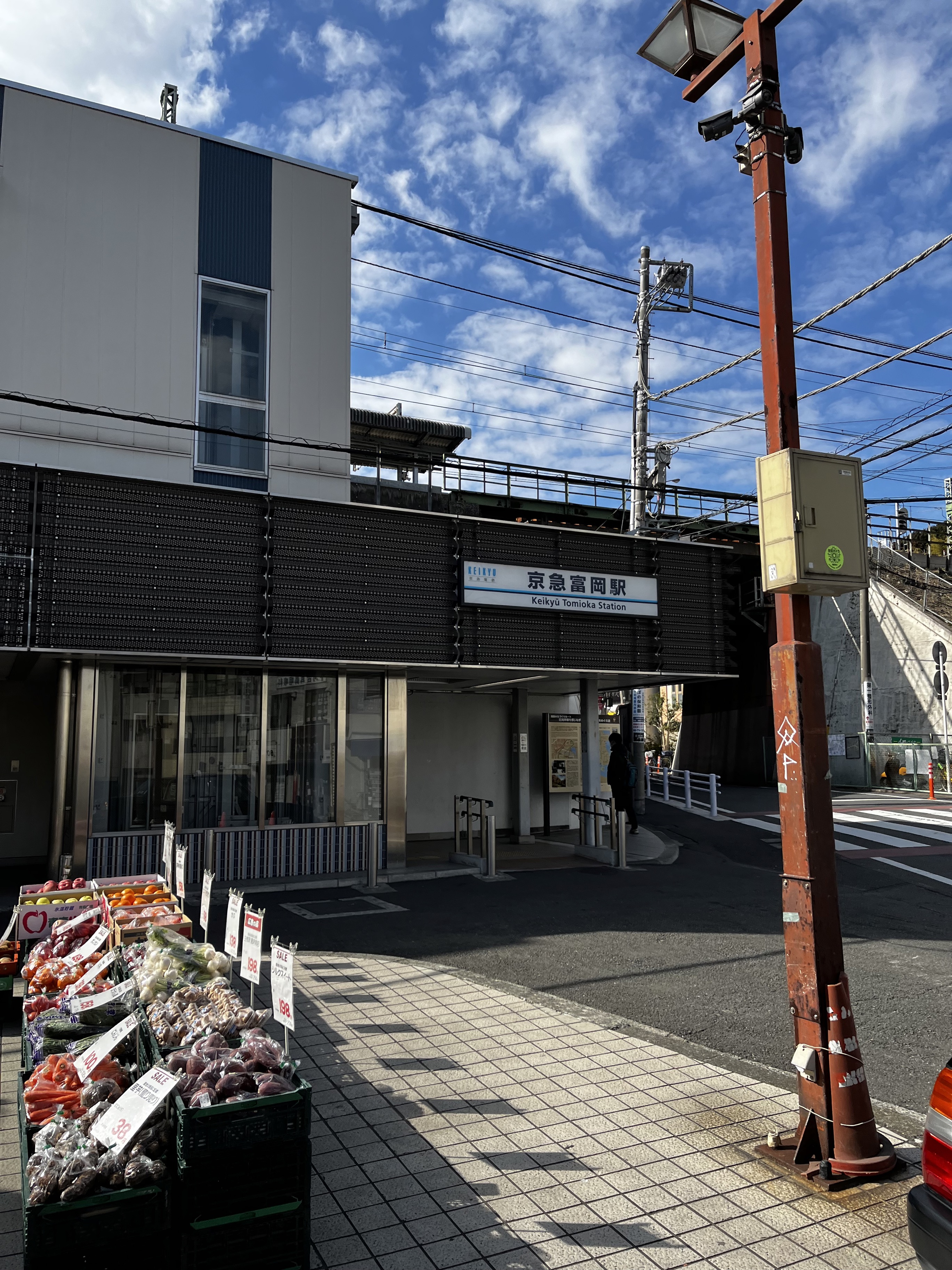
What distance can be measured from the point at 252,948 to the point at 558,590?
926 centimetres

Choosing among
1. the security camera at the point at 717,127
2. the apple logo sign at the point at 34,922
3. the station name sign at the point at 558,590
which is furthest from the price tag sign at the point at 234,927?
the station name sign at the point at 558,590

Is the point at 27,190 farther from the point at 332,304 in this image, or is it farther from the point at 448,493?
the point at 448,493

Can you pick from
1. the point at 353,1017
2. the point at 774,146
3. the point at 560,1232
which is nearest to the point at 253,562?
the point at 353,1017

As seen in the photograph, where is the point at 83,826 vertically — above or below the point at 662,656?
below

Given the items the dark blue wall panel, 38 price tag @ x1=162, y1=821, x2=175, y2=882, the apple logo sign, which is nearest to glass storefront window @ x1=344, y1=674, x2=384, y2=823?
38 price tag @ x1=162, y1=821, x2=175, y2=882

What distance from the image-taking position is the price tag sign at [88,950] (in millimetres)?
5906

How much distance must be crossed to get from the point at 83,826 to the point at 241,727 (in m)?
2.41

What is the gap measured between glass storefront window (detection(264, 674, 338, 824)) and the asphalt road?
4.77 ft

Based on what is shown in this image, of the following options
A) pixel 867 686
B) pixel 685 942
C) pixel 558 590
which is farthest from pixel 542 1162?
pixel 867 686

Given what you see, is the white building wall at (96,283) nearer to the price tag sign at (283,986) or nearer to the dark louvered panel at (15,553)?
the dark louvered panel at (15,553)

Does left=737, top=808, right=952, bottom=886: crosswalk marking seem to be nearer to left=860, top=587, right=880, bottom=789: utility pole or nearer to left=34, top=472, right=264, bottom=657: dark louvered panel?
left=860, top=587, right=880, bottom=789: utility pole

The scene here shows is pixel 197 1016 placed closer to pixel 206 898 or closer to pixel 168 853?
pixel 206 898

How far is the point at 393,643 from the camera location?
12.6 metres

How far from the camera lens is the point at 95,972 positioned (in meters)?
5.20
